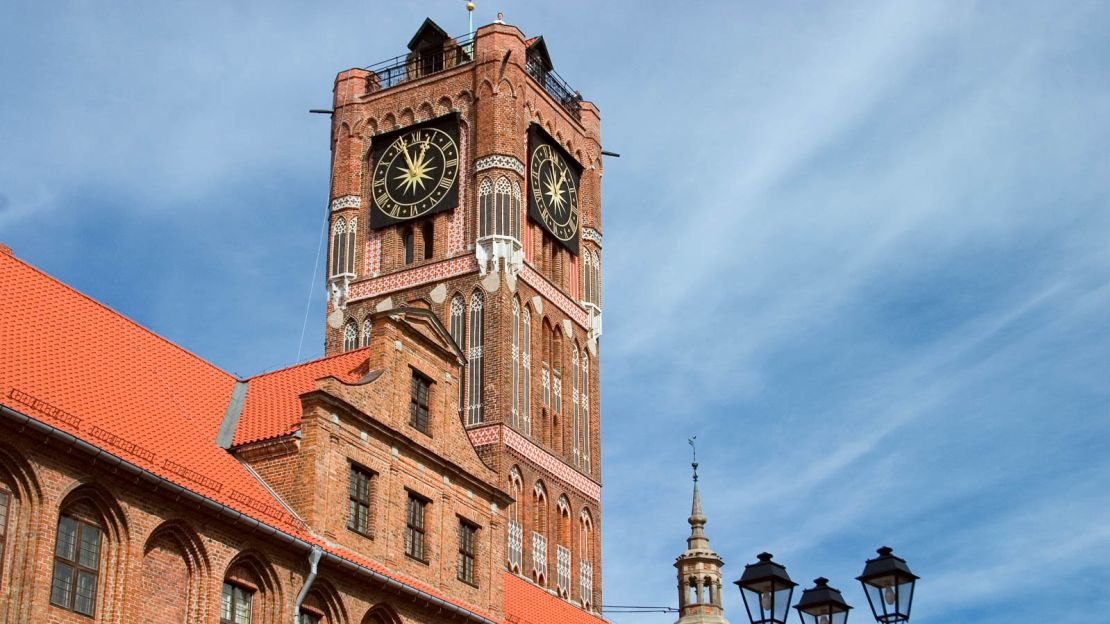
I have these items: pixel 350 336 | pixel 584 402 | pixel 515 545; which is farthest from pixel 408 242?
pixel 515 545

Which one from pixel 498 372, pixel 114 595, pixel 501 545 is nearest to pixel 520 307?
pixel 498 372

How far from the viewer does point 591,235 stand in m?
64.0

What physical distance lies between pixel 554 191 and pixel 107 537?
39042 millimetres

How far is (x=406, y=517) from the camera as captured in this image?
31.7 meters

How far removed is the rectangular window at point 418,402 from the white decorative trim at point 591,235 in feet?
101

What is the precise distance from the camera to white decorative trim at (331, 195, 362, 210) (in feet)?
202

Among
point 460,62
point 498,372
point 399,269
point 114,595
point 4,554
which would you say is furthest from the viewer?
point 460,62

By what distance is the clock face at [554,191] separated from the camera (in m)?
60.8

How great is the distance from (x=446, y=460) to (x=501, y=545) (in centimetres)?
291

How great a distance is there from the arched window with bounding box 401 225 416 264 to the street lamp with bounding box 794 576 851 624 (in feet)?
135

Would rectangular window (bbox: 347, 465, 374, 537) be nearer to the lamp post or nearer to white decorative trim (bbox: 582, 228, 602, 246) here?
the lamp post

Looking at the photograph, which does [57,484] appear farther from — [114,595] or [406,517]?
[406,517]

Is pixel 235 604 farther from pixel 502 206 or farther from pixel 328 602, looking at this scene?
pixel 502 206

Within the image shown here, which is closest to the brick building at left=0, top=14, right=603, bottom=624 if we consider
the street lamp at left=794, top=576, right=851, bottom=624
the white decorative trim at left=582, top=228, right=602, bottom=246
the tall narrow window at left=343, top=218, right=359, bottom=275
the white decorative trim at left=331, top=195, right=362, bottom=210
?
the tall narrow window at left=343, top=218, right=359, bottom=275
